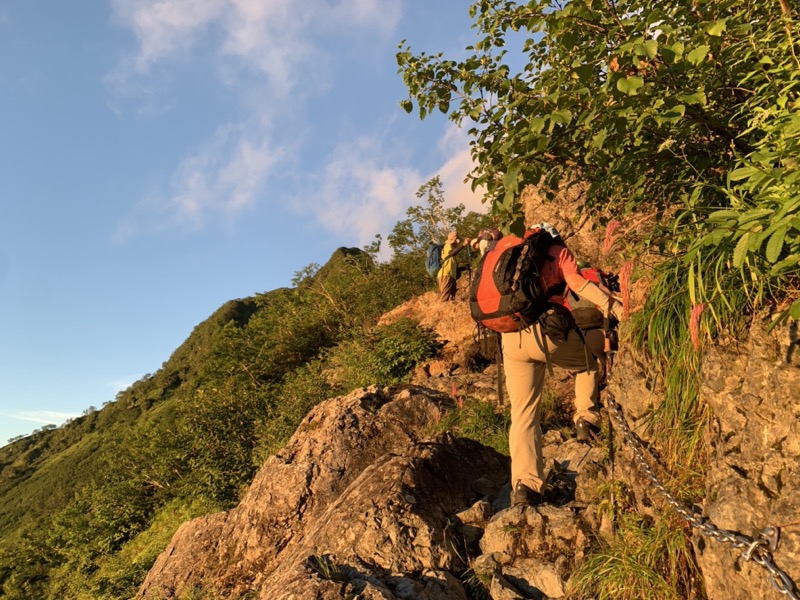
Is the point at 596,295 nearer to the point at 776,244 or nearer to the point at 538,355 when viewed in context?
the point at 538,355

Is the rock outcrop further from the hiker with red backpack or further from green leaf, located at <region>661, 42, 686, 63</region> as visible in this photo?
green leaf, located at <region>661, 42, 686, 63</region>

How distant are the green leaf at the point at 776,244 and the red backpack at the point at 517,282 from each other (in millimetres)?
2300

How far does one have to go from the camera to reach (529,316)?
13.4 feet

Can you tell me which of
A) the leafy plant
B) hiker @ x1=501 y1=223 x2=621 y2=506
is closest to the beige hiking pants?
hiker @ x1=501 y1=223 x2=621 y2=506

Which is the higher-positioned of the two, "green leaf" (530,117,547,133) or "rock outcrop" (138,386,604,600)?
"green leaf" (530,117,547,133)

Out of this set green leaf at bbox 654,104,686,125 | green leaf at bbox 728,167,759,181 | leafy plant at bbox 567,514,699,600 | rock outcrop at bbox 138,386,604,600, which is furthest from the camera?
rock outcrop at bbox 138,386,604,600

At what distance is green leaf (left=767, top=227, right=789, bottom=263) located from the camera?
5.34 ft

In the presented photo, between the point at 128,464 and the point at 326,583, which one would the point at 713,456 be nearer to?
the point at 326,583

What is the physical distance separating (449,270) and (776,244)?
10509mm

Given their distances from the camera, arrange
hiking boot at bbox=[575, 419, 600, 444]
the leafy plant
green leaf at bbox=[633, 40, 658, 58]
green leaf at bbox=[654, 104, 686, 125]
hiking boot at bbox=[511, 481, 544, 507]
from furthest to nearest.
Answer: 1. hiking boot at bbox=[575, 419, 600, 444]
2. hiking boot at bbox=[511, 481, 544, 507]
3. the leafy plant
4. green leaf at bbox=[654, 104, 686, 125]
5. green leaf at bbox=[633, 40, 658, 58]

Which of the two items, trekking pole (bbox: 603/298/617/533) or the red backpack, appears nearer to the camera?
trekking pole (bbox: 603/298/617/533)

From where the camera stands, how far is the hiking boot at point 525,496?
392cm

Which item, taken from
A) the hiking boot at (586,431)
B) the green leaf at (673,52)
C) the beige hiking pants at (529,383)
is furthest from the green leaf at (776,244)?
the hiking boot at (586,431)

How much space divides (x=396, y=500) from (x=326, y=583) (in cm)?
105
